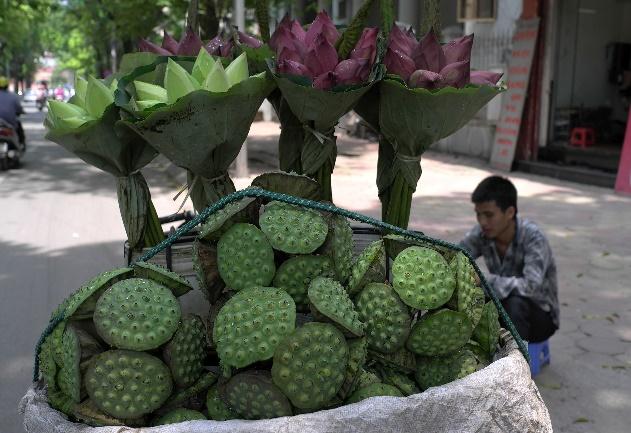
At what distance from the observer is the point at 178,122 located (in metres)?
1.46

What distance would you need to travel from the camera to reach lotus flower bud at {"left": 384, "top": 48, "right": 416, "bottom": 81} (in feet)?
5.04

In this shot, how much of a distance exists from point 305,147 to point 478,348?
665mm

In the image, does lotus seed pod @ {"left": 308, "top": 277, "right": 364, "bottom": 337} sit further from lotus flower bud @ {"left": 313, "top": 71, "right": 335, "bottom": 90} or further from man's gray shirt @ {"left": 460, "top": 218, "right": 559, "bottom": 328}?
man's gray shirt @ {"left": 460, "top": 218, "right": 559, "bottom": 328}

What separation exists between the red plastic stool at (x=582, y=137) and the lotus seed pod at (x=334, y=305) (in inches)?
392

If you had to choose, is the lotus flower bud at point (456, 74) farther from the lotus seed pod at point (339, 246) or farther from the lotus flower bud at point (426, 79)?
the lotus seed pod at point (339, 246)

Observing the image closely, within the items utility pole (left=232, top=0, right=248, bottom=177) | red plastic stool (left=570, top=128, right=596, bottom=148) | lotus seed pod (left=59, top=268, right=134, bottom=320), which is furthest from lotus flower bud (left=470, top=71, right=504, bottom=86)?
red plastic stool (left=570, top=128, right=596, bottom=148)

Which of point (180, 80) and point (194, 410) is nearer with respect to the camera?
point (194, 410)

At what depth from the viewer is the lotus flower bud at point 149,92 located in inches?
61.4

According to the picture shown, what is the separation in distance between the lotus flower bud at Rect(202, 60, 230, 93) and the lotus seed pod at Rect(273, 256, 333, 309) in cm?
43

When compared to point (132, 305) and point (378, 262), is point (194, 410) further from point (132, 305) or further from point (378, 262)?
point (378, 262)

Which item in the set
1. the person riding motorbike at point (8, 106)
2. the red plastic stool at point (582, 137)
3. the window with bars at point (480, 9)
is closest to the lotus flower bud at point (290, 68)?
the red plastic stool at point (582, 137)

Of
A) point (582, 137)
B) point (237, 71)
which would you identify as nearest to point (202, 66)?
point (237, 71)

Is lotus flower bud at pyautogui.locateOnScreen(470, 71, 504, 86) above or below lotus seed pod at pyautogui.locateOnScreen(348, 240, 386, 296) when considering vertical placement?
above

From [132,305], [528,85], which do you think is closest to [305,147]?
[132,305]
